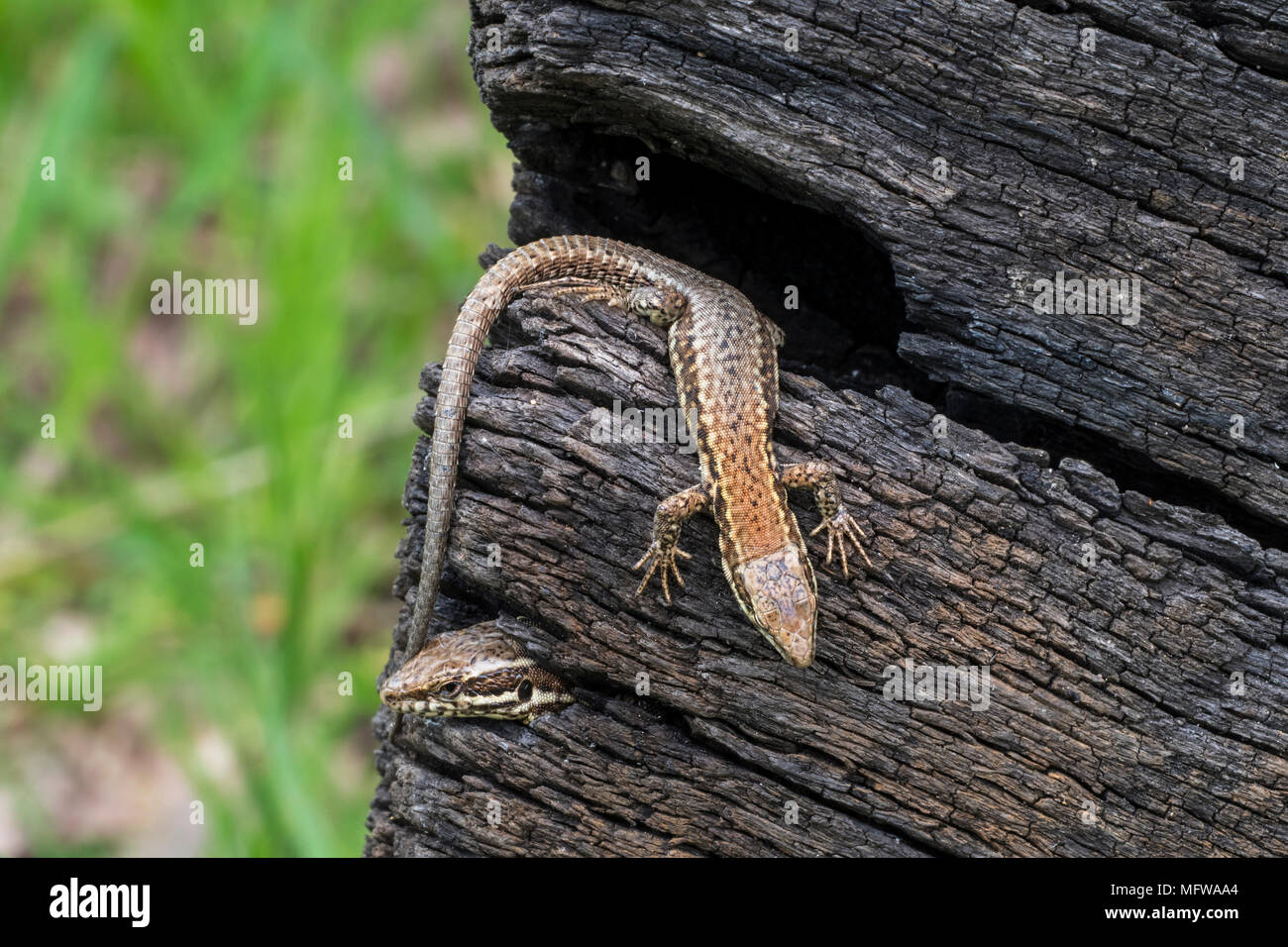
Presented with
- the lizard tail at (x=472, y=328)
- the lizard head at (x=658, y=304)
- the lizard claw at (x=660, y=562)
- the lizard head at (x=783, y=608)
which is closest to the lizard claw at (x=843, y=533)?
the lizard head at (x=783, y=608)

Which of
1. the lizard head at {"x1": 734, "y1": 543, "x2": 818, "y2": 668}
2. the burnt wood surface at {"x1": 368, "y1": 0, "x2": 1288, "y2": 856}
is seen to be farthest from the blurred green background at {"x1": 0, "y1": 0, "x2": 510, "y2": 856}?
the lizard head at {"x1": 734, "y1": 543, "x2": 818, "y2": 668}

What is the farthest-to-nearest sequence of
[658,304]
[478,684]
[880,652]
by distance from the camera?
[658,304]
[478,684]
[880,652]

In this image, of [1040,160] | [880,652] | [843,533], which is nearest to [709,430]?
[843,533]

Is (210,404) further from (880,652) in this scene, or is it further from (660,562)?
(880,652)

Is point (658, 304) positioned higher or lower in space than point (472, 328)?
higher

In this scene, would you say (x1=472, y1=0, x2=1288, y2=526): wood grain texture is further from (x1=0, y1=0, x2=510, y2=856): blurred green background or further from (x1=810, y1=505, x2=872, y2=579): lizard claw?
(x1=0, y1=0, x2=510, y2=856): blurred green background

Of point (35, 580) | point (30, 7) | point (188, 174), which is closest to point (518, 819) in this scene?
point (35, 580)

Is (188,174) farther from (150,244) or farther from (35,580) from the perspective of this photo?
(35,580)
